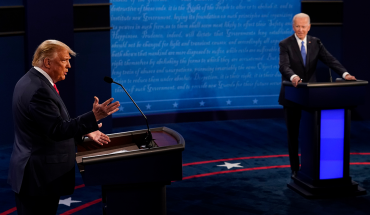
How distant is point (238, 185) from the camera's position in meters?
5.09

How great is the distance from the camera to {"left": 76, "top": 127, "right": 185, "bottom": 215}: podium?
278 centimetres

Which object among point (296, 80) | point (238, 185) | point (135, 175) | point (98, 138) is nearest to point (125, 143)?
point (98, 138)

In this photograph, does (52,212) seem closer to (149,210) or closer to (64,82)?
(149,210)

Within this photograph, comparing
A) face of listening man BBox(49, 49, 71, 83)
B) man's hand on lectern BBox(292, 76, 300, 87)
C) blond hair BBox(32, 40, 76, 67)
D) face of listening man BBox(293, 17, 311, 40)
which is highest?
face of listening man BBox(293, 17, 311, 40)

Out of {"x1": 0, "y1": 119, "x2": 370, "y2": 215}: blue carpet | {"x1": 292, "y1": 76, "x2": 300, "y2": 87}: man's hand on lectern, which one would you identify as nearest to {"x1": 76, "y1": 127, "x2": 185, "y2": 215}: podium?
{"x1": 0, "y1": 119, "x2": 370, "y2": 215}: blue carpet

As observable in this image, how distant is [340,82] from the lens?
174 inches

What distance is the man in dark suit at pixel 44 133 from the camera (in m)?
2.66

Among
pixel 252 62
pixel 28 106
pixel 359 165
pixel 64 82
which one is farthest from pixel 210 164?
pixel 28 106

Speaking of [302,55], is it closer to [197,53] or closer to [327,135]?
[327,135]

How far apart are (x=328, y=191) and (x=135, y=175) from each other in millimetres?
2435

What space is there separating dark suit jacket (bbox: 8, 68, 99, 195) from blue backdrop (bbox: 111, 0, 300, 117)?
5.01m

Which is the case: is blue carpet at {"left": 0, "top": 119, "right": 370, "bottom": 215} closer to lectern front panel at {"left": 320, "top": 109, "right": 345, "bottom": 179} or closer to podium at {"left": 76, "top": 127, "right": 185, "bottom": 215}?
lectern front panel at {"left": 320, "top": 109, "right": 345, "bottom": 179}

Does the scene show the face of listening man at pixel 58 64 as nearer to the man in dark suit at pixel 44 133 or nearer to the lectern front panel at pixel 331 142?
the man in dark suit at pixel 44 133

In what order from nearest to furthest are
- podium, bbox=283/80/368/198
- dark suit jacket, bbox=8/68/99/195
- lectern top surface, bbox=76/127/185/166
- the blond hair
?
dark suit jacket, bbox=8/68/99/195 → the blond hair → lectern top surface, bbox=76/127/185/166 → podium, bbox=283/80/368/198
